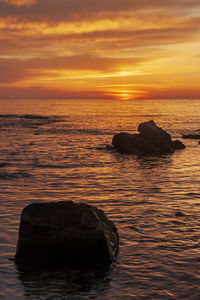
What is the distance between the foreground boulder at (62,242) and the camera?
30.3 ft

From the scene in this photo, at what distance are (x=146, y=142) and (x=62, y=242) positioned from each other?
26725mm

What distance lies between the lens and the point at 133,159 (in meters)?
30.0

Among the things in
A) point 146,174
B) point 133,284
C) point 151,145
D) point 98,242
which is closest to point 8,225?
point 98,242

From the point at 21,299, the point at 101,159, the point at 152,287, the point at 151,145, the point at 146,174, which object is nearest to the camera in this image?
the point at 21,299

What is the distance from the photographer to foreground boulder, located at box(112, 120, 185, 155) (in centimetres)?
3425

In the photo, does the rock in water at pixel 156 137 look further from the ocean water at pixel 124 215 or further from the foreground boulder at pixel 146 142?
the ocean water at pixel 124 215

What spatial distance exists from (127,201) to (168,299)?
823cm

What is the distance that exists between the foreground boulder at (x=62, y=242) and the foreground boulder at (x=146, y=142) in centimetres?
2452

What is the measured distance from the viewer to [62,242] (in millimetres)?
9227

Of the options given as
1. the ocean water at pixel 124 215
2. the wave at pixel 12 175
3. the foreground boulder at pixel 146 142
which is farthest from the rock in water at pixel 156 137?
the wave at pixel 12 175

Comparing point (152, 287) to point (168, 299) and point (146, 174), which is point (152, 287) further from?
point (146, 174)

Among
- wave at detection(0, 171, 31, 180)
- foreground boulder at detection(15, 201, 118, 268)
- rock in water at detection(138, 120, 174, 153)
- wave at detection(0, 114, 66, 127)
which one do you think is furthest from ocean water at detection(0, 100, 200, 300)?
wave at detection(0, 114, 66, 127)

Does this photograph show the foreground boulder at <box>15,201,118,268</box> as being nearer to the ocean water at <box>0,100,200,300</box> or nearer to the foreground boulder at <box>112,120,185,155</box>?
the ocean water at <box>0,100,200,300</box>

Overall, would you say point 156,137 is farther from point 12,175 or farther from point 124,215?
point 124,215
